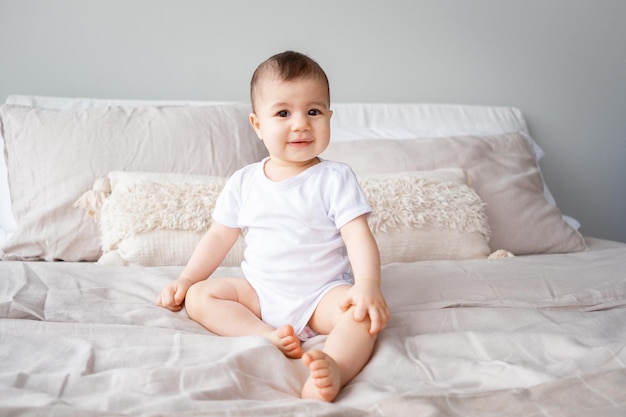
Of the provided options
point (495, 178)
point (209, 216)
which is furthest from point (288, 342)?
point (495, 178)

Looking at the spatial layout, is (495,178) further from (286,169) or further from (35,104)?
(35,104)

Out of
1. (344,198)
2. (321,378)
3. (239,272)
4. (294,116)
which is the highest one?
(294,116)

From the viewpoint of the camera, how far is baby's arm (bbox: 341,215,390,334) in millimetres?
1046

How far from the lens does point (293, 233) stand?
127cm

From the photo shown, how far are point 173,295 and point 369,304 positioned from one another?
1.41 feet

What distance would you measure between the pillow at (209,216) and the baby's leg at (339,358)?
59 centimetres

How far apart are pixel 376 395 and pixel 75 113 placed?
1.41 meters

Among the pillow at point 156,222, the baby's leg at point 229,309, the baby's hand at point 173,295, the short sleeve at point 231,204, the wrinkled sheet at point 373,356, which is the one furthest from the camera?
the pillow at point 156,222

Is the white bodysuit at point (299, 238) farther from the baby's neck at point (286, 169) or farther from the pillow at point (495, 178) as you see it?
the pillow at point (495, 178)

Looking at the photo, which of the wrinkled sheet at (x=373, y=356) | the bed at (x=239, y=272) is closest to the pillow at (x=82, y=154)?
the bed at (x=239, y=272)

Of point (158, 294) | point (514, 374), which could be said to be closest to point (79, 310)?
point (158, 294)

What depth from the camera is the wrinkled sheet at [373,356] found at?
785 mm

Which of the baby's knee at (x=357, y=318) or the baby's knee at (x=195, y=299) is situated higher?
the baby's knee at (x=357, y=318)

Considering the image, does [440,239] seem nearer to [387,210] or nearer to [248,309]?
[387,210]
